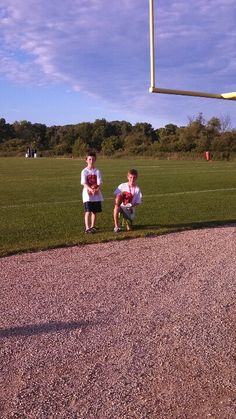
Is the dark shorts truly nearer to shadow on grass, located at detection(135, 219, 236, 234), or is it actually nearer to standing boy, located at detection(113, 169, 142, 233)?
standing boy, located at detection(113, 169, 142, 233)

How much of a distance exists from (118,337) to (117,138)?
93631 mm

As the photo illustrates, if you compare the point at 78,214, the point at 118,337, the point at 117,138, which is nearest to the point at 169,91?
the point at 118,337

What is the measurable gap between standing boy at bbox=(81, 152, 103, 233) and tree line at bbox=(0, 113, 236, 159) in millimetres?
25661

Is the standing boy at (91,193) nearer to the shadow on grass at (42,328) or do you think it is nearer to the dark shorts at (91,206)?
the dark shorts at (91,206)

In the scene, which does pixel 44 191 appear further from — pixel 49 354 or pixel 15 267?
pixel 49 354

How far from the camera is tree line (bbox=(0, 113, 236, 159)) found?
6988cm

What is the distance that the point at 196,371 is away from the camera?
4.12 m

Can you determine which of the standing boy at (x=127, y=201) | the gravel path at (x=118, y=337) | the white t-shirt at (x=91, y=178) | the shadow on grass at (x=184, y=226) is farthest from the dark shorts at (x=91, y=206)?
the gravel path at (x=118, y=337)

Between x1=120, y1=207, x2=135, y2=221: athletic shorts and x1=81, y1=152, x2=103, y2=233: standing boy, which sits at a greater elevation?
x1=81, y1=152, x2=103, y2=233: standing boy

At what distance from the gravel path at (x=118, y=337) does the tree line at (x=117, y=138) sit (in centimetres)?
2928

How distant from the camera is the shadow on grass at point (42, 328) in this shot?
4.78 metres

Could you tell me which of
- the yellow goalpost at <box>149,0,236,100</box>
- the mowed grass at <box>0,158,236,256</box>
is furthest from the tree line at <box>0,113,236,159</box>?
the yellow goalpost at <box>149,0,236,100</box>

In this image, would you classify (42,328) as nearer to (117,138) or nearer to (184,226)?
(184,226)

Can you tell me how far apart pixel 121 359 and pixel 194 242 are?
16.6 ft
